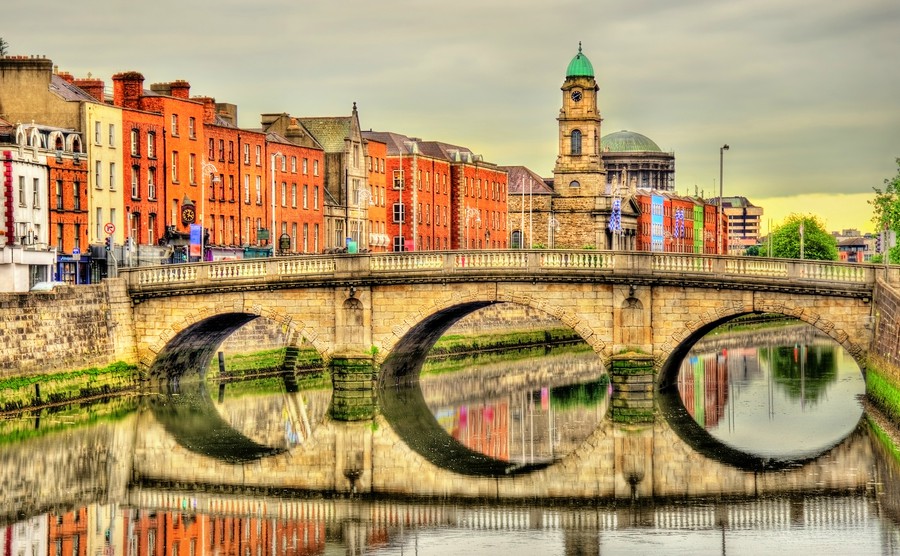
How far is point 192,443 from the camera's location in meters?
57.0

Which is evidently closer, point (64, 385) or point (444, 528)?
point (444, 528)

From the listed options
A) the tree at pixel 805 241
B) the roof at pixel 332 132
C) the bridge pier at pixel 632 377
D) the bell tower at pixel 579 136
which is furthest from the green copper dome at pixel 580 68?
the bridge pier at pixel 632 377

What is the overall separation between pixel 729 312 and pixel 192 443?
20.0 metres

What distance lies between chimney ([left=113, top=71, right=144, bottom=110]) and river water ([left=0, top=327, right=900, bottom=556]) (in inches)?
837

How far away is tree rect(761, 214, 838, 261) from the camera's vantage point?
18450 cm

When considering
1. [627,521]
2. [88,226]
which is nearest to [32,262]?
[88,226]

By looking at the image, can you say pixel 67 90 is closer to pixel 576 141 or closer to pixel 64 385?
pixel 64 385

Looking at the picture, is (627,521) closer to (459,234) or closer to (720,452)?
(720,452)

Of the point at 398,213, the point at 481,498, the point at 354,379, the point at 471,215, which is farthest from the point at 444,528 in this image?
the point at 471,215

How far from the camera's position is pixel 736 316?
209 feet

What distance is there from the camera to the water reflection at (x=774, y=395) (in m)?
56.8

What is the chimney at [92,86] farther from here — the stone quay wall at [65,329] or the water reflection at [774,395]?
the water reflection at [774,395]

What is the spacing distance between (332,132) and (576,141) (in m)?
61.0

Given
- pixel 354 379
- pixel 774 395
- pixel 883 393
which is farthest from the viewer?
pixel 774 395
